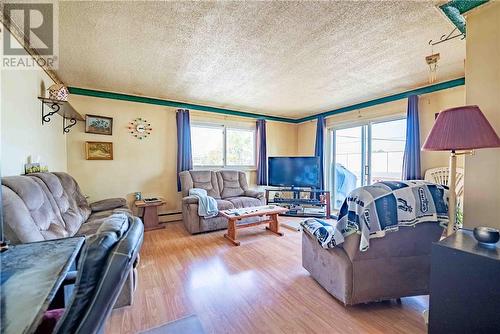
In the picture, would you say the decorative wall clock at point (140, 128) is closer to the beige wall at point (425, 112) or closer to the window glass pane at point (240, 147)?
the window glass pane at point (240, 147)

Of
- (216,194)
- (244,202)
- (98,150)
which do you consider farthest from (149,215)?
(244,202)

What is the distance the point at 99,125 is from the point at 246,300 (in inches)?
142

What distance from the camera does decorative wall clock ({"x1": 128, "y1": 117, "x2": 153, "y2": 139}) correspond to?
13.1 ft

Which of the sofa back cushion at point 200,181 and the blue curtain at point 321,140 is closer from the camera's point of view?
the sofa back cushion at point 200,181

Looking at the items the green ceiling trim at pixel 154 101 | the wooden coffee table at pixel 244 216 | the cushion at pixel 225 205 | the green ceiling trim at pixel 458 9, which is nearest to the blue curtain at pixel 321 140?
the green ceiling trim at pixel 154 101

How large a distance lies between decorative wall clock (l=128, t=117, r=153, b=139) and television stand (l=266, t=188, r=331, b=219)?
267cm

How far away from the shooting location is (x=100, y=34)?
80.7 inches

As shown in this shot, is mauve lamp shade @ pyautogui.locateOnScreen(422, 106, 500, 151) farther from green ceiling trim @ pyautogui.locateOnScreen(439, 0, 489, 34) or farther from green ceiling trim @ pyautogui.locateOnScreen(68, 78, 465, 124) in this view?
green ceiling trim @ pyautogui.locateOnScreen(68, 78, 465, 124)

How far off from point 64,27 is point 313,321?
3.19 metres

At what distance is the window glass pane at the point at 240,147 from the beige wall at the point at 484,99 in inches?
159

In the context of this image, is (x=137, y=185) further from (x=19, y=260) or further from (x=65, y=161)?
(x=19, y=260)

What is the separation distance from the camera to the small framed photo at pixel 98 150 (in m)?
3.62

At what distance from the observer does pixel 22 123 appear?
2.03m

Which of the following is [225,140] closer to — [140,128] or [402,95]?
[140,128]
